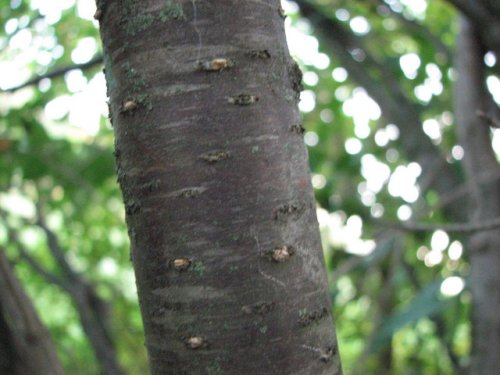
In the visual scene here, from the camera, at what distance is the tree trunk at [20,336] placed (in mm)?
1737

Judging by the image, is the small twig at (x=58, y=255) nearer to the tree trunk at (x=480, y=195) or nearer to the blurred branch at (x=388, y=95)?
the blurred branch at (x=388, y=95)

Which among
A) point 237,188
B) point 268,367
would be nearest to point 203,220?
point 237,188

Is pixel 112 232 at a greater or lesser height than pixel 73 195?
lesser

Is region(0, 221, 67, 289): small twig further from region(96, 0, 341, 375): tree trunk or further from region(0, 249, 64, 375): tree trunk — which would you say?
region(96, 0, 341, 375): tree trunk

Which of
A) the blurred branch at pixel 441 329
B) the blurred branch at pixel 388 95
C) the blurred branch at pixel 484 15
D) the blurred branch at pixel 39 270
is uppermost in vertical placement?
the blurred branch at pixel 484 15

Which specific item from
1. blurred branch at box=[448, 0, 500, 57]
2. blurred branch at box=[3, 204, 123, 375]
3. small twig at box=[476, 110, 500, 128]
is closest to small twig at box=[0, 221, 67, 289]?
blurred branch at box=[3, 204, 123, 375]

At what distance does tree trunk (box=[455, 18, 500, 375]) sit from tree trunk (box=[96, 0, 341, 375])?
4.60 feet

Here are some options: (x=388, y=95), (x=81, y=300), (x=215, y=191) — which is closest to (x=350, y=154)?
(x=388, y=95)

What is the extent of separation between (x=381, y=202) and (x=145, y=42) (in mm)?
2397

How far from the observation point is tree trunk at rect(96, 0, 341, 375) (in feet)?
2.38

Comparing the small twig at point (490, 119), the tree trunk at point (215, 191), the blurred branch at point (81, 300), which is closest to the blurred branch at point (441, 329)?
the blurred branch at point (81, 300)

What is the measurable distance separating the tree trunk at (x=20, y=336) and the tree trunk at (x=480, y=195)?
44.6 inches

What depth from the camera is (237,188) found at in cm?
73

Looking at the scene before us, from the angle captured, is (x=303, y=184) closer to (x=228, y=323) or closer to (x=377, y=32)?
(x=228, y=323)
